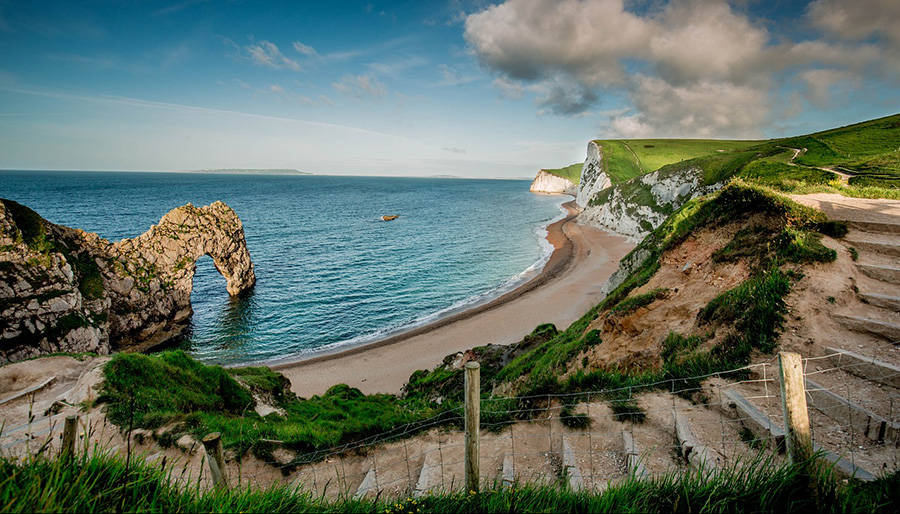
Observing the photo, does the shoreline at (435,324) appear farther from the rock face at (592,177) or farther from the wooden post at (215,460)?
the rock face at (592,177)

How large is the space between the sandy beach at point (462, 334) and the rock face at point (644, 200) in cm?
1808

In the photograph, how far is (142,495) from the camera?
3.15 meters

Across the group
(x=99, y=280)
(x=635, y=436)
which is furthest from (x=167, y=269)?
(x=635, y=436)

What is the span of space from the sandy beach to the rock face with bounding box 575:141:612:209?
4982cm

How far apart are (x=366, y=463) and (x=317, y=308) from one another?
2864 centimetres

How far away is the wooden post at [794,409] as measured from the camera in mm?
3807

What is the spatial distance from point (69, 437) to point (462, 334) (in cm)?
2611

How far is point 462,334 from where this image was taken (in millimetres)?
28859

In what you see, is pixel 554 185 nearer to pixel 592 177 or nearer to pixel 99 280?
pixel 592 177

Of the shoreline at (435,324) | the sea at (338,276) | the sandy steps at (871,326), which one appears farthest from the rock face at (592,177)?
the sandy steps at (871,326)

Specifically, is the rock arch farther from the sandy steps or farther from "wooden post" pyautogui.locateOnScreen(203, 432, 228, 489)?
the sandy steps

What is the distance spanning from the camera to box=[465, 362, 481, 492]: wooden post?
4.39 m

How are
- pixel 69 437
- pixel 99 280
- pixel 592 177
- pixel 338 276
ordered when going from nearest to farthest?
pixel 69 437 → pixel 99 280 → pixel 338 276 → pixel 592 177

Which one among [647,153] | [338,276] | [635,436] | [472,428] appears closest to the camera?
[472,428]
